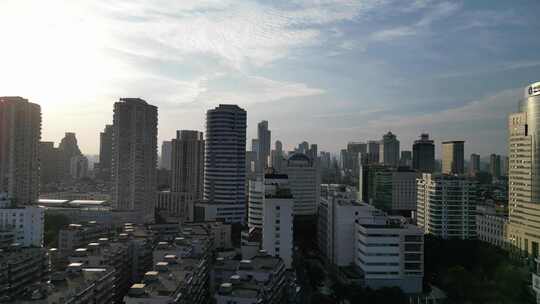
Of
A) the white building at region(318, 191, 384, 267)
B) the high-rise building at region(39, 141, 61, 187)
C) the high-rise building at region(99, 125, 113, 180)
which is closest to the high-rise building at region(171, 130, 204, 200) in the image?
the white building at region(318, 191, 384, 267)

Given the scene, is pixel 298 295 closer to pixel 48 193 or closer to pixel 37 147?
pixel 37 147

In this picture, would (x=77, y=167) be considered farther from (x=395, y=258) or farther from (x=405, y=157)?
(x=395, y=258)

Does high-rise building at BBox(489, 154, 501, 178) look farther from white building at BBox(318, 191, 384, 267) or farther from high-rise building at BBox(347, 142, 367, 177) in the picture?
white building at BBox(318, 191, 384, 267)

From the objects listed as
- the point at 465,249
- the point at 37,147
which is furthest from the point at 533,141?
the point at 37,147

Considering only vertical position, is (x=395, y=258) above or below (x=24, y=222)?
below

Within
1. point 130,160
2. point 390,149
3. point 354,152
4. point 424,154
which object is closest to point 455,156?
point 424,154

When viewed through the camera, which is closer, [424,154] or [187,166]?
[187,166]
